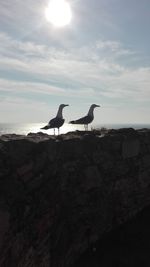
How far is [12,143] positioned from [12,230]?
1.42m

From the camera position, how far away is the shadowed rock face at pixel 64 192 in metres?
5.38

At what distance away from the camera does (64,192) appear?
6273 mm

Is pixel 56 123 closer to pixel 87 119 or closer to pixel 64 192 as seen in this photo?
pixel 87 119

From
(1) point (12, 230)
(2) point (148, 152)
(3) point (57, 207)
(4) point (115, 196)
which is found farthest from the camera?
(2) point (148, 152)

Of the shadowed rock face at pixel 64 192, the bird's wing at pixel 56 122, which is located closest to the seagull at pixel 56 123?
the bird's wing at pixel 56 122

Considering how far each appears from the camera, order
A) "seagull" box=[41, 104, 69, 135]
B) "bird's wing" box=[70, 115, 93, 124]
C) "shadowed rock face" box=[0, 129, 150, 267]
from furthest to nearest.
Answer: "bird's wing" box=[70, 115, 93, 124], "seagull" box=[41, 104, 69, 135], "shadowed rock face" box=[0, 129, 150, 267]

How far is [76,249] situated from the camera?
632 cm

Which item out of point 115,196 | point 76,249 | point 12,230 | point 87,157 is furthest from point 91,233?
point 12,230

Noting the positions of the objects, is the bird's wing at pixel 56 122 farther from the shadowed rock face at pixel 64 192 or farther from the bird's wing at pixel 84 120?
the shadowed rock face at pixel 64 192

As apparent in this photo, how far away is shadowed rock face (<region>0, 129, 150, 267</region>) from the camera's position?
17.6 ft

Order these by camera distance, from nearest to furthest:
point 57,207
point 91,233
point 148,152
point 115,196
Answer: point 57,207, point 91,233, point 115,196, point 148,152

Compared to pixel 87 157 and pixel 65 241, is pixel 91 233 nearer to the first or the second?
pixel 65 241

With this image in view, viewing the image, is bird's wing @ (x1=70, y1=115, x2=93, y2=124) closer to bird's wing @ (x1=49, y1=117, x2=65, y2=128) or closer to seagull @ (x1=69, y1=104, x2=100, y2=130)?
seagull @ (x1=69, y1=104, x2=100, y2=130)

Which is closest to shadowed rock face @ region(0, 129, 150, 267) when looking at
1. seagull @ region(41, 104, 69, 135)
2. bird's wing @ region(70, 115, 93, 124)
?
seagull @ region(41, 104, 69, 135)
